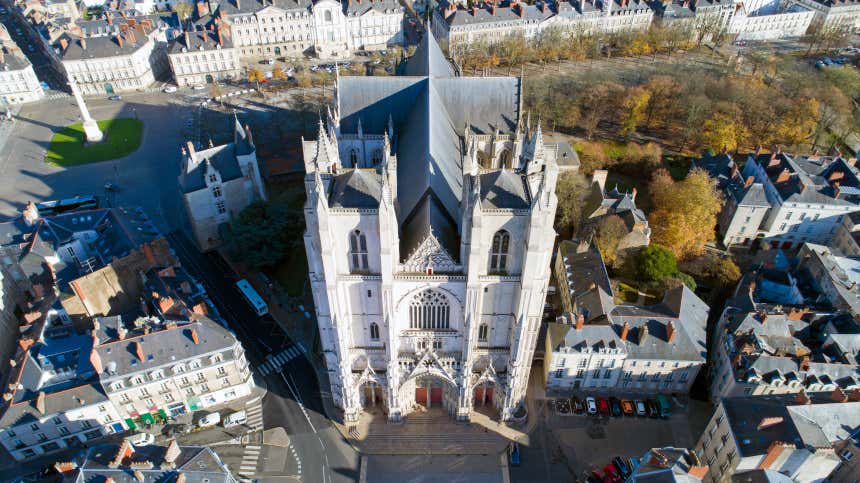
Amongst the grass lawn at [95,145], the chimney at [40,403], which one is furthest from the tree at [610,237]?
the grass lawn at [95,145]

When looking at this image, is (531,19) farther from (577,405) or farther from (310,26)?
(577,405)

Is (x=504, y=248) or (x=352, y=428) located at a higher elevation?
(x=504, y=248)

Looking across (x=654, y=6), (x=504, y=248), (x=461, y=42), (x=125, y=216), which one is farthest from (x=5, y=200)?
(x=654, y=6)

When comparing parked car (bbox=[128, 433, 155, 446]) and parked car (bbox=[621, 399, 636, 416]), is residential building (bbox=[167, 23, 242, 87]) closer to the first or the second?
parked car (bbox=[128, 433, 155, 446])

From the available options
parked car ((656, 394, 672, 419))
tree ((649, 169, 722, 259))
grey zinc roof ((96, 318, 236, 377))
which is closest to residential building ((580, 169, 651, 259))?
tree ((649, 169, 722, 259))

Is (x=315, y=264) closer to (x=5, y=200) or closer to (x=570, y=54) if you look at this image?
(x=5, y=200)
